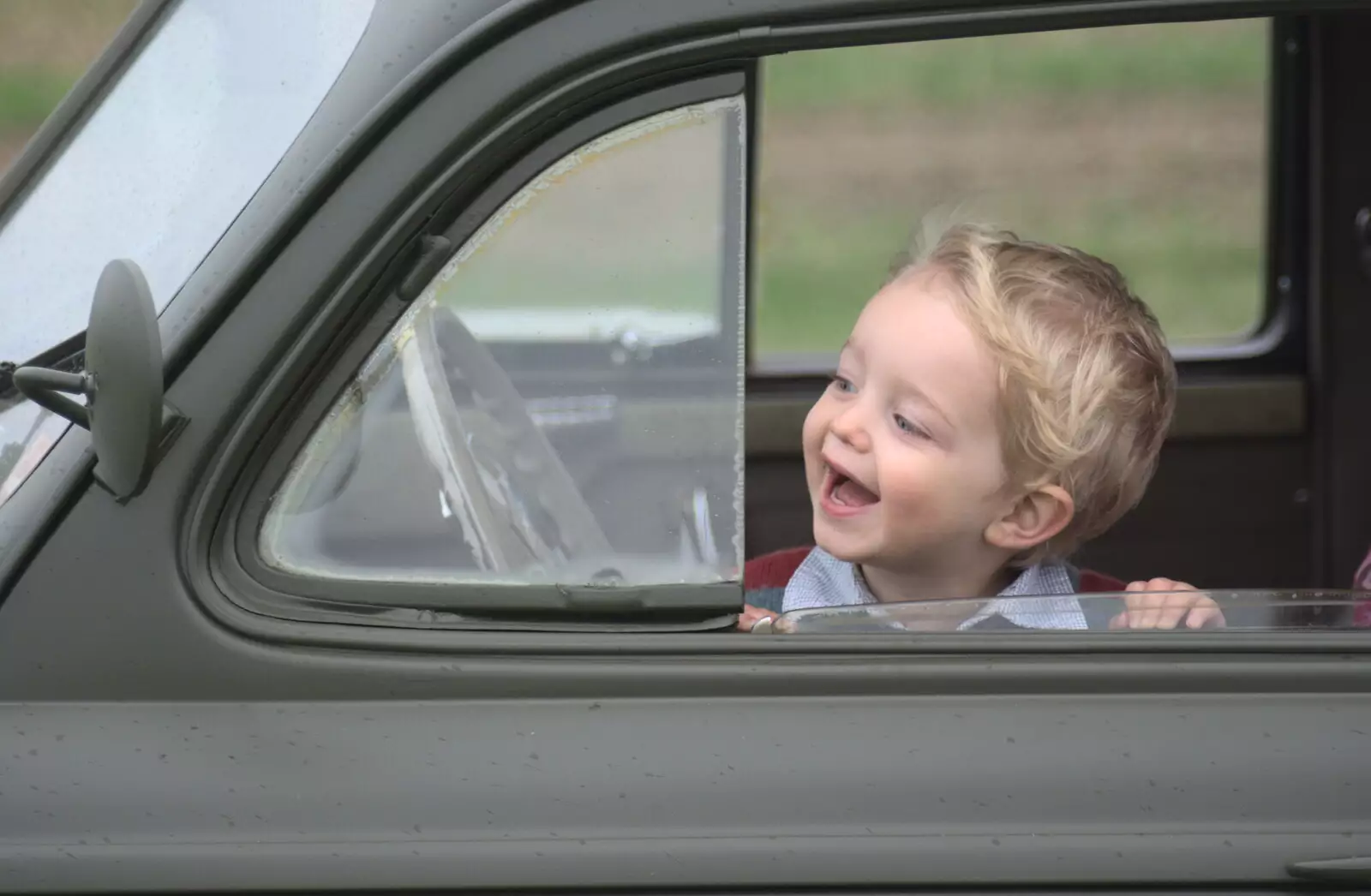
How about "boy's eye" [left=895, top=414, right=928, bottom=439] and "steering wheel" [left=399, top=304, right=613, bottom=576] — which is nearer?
"steering wheel" [left=399, top=304, right=613, bottom=576]

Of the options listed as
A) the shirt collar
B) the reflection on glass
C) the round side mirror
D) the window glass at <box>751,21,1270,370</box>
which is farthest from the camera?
the window glass at <box>751,21,1270,370</box>

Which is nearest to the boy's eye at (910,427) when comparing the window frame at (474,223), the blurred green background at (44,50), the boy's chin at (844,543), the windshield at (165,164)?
the boy's chin at (844,543)

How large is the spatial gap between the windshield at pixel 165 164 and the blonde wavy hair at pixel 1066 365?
28.7 inches

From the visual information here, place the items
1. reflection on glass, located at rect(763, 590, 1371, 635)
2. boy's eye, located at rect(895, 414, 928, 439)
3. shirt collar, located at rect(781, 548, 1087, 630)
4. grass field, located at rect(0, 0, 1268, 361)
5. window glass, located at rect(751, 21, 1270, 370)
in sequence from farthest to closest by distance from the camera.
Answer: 1. grass field, located at rect(0, 0, 1268, 361)
2. window glass, located at rect(751, 21, 1270, 370)
3. shirt collar, located at rect(781, 548, 1087, 630)
4. boy's eye, located at rect(895, 414, 928, 439)
5. reflection on glass, located at rect(763, 590, 1371, 635)

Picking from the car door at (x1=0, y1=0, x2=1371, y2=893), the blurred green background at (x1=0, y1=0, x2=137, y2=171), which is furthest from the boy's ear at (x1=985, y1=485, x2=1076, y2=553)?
the blurred green background at (x1=0, y1=0, x2=137, y2=171)

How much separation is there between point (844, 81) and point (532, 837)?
952 centimetres

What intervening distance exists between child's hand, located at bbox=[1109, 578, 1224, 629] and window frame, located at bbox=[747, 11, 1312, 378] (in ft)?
4.66

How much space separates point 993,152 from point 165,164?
8.38m

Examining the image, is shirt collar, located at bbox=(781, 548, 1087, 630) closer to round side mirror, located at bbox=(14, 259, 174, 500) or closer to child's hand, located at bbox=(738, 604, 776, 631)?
child's hand, located at bbox=(738, 604, 776, 631)

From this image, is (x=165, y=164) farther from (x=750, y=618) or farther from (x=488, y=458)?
(x=750, y=618)

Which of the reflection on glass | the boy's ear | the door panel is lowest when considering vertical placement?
the door panel

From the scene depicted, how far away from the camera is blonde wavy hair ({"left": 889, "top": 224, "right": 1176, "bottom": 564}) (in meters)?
1.80

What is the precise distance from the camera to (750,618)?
169 cm

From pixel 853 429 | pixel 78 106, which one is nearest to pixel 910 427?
pixel 853 429
